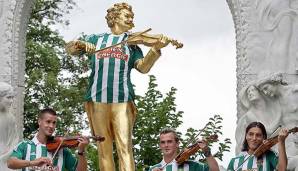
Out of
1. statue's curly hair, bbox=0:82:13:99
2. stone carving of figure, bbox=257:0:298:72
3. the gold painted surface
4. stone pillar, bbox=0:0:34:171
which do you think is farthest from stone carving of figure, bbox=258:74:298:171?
stone pillar, bbox=0:0:34:171

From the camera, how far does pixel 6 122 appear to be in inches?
381

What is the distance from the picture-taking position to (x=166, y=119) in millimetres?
14406

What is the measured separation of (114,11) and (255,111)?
153 cm

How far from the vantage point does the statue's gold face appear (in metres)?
9.26

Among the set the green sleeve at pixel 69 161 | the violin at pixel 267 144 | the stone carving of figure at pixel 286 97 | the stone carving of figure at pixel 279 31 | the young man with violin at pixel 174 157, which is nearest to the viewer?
the young man with violin at pixel 174 157

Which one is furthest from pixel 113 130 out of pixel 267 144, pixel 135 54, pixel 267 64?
Result: pixel 267 144

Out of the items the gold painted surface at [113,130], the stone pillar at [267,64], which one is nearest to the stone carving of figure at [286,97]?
the stone pillar at [267,64]

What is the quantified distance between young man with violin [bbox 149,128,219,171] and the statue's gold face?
1.83m

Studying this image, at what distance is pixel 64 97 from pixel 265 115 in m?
7.98

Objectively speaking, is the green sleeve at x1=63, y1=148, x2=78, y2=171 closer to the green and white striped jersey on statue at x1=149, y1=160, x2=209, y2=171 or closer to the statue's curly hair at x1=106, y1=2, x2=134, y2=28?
the green and white striped jersey on statue at x1=149, y1=160, x2=209, y2=171

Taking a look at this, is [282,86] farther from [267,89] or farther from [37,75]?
[37,75]

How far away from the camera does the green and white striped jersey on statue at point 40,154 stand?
7742 millimetres

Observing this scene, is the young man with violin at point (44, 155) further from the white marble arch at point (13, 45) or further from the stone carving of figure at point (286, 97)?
the white marble arch at point (13, 45)

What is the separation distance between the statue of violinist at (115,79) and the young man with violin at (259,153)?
1.34m
